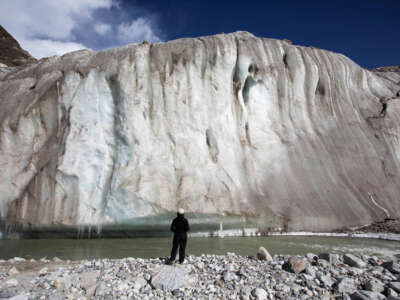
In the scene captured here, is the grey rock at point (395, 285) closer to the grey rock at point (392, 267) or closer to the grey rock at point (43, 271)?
the grey rock at point (392, 267)

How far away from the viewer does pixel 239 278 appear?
5270mm

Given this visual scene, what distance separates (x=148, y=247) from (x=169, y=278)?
14.8 feet

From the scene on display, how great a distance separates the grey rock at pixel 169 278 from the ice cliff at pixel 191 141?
636cm

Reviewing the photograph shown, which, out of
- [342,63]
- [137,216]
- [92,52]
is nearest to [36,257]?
[137,216]

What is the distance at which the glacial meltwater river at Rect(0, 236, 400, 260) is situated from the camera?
27.6 feet

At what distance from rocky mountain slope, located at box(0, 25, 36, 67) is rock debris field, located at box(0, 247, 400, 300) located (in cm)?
2575

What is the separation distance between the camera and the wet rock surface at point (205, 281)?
4.75 m

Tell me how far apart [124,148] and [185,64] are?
4924 mm

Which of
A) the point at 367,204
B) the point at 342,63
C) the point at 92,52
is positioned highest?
the point at 342,63

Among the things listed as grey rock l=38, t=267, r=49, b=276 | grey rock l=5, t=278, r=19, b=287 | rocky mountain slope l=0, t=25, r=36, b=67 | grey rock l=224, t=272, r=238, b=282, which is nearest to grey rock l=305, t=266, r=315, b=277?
grey rock l=224, t=272, r=238, b=282

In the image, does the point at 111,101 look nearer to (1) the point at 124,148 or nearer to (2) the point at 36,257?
(1) the point at 124,148

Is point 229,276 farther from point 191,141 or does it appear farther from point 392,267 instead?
point 191,141

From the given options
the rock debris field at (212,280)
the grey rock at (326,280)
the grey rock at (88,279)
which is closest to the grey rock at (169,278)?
the rock debris field at (212,280)

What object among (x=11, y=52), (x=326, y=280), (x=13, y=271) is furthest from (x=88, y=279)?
(x=11, y=52)
